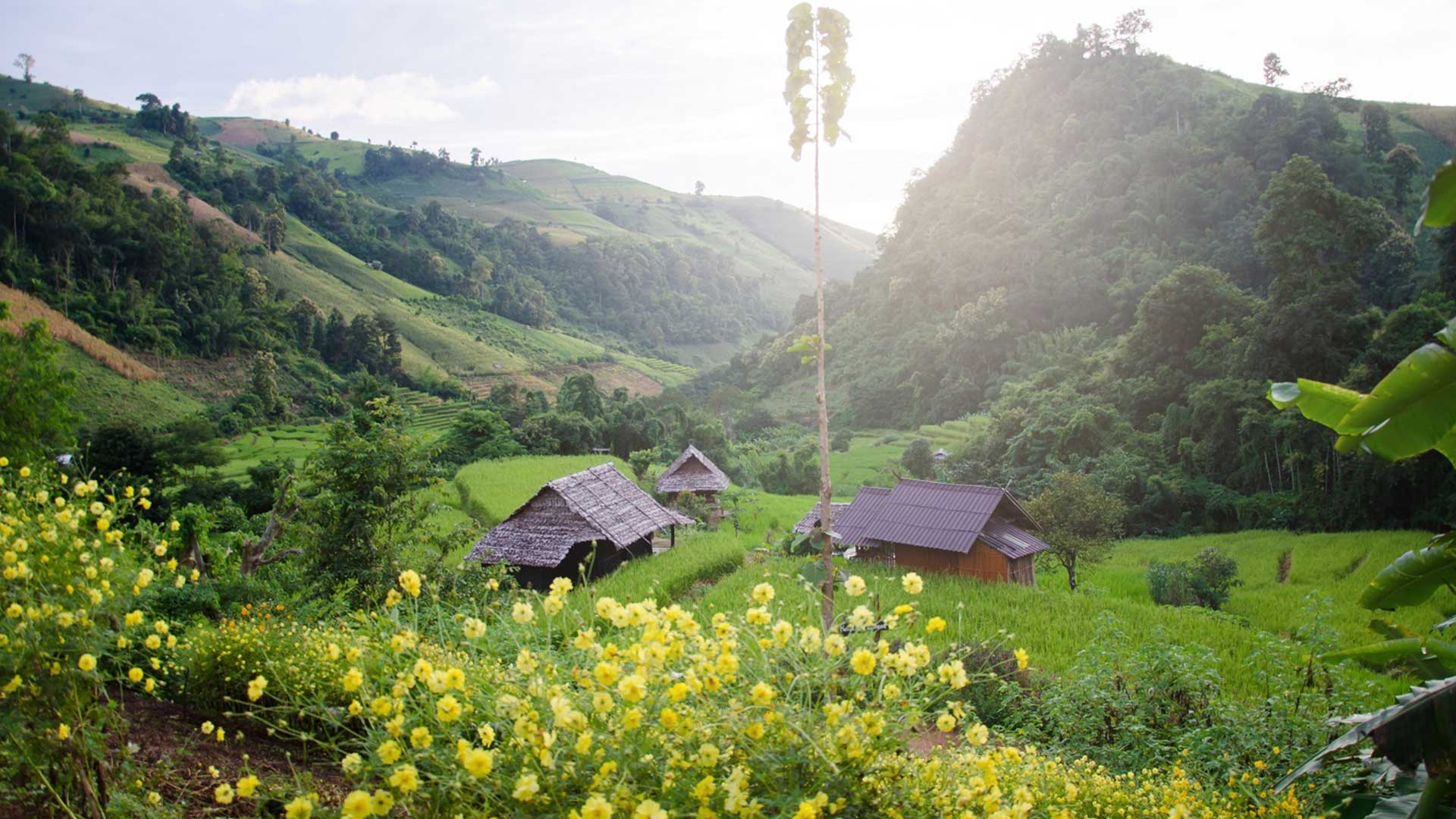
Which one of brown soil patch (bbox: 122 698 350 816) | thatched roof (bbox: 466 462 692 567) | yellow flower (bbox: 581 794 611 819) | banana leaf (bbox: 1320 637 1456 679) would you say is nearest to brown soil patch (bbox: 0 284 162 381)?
thatched roof (bbox: 466 462 692 567)

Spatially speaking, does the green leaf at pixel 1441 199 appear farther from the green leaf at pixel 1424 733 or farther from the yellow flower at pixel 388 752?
the yellow flower at pixel 388 752

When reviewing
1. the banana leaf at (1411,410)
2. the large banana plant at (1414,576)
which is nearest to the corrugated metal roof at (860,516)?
the large banana plant at (1414,576)

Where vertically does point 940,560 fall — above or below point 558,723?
below

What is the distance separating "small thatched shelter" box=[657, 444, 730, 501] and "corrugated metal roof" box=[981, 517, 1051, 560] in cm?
1209

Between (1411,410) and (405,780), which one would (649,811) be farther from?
(1411,410)

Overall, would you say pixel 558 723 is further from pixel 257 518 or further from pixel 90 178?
pixel 90 178

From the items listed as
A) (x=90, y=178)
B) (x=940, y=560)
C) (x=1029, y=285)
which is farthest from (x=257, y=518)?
(x=1029, y=285)

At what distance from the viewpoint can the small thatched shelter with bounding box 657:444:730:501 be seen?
26312 mm

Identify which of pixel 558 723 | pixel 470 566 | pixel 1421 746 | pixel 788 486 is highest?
pixel 558 723

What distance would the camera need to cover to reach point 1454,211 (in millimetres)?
2186

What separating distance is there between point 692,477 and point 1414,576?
2405cm

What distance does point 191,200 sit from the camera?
58.9 metres

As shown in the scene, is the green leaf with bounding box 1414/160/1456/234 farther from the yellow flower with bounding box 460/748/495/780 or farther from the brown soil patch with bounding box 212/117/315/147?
the brown soil patch with bounding box 212/117/315/147

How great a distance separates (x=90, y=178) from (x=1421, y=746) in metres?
59.4
